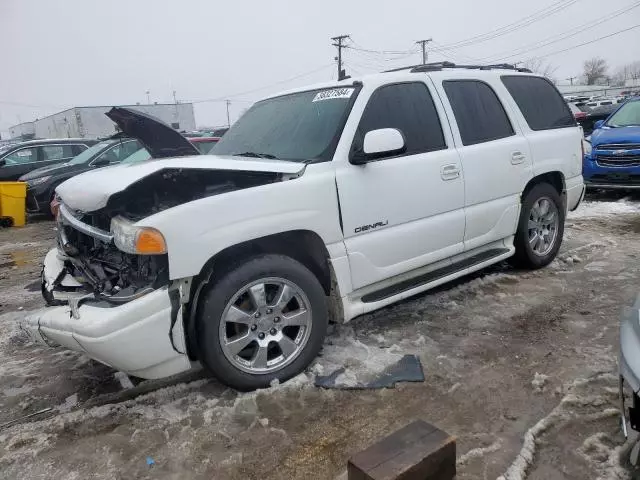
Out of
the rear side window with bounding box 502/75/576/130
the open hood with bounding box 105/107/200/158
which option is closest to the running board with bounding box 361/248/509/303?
the rear side window with bounding box 502/75/576/130

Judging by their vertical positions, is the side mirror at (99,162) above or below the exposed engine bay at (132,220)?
above

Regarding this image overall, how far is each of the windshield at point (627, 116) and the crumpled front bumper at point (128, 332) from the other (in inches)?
382

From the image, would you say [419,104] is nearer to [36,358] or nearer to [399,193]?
[399,193]

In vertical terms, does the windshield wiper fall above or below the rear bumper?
above

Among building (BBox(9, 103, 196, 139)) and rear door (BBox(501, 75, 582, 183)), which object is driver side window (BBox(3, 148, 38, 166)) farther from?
building (BBox(9, 103, 196, 139))

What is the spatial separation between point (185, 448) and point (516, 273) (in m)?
3.74

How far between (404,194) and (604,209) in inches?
244

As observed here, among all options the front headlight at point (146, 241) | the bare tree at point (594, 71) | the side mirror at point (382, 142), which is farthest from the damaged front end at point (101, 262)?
the bare tree at point (594, 71)

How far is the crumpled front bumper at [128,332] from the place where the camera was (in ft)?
8.86

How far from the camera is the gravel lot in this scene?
2.53m

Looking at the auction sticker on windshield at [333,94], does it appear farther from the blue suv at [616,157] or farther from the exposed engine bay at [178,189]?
the blue suv at [616,157]

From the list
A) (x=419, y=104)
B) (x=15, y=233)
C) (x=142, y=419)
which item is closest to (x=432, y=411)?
(x=142, y=419)

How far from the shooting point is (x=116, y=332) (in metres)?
2.69

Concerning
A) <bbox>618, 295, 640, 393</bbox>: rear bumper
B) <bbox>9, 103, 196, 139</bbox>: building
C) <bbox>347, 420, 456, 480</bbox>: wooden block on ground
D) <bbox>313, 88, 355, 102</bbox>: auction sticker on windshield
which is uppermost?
<bbox>9, 103, 196, 139</bbox>: building
